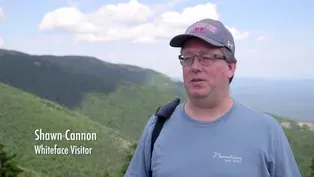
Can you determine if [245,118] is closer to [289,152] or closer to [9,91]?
[289,152]

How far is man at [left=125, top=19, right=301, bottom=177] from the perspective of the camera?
10.4 feet

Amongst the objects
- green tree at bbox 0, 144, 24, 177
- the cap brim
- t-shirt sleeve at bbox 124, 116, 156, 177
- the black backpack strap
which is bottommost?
green tree at bbox 0, 144, 24, 177

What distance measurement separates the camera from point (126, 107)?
127m

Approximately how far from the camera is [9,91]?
99875mm

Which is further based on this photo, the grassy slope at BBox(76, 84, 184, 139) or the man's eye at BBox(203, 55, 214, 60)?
the grassy slope at BBox(76, 84, 184, 139)

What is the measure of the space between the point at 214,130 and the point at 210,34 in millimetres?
740

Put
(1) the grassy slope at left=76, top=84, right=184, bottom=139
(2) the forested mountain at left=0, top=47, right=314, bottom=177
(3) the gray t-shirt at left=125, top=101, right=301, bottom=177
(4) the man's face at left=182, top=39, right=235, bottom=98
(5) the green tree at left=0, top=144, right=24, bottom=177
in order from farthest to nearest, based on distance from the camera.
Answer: (1) the grassy slope at left=76, top=84, right=184, bottom=139 → (2) the forested mountain at left=0, top=47, right=314, bottom=177 → (5) the green tree at left=0, top=144, right=24, bottom=177 → (4) the man's face at left=182, top=39, right=235, bottom=98 → (3) the gray t-shirt at left=125, top=101, right=301, bottom=177

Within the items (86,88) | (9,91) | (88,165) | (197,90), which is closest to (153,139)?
(197,90)

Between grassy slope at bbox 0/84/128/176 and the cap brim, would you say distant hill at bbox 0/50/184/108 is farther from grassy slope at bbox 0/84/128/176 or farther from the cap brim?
the cap brim

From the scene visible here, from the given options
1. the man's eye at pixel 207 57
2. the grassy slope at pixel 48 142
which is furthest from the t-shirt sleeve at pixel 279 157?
the grassy slope at pixel 48 142

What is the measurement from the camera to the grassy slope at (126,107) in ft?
375

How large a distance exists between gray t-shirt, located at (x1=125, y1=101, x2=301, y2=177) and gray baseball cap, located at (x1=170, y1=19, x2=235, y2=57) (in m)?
0.52

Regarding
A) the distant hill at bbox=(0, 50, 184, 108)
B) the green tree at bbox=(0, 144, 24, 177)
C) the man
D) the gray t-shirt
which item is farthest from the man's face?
the distant hill at bbox=(0, 50, 184, 108)

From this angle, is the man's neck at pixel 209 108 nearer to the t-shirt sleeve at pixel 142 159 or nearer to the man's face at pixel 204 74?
the man's face at pixel 204 74
